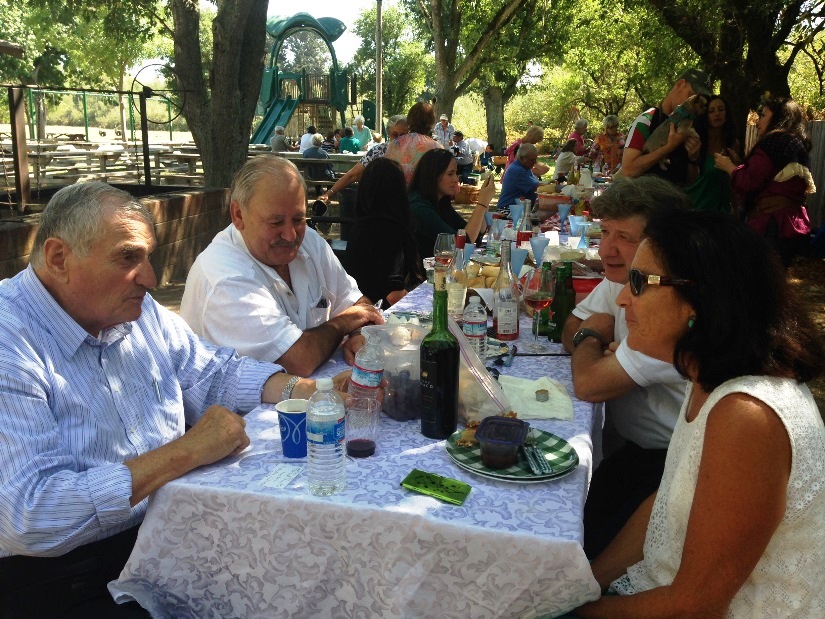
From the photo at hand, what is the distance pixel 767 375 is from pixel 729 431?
0.55 ft

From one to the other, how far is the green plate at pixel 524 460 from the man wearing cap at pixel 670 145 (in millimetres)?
4679

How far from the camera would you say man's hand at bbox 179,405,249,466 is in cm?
173

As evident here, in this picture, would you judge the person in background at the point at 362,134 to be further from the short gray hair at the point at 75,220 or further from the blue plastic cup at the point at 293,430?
the blue plastic cup at the point at 293,430

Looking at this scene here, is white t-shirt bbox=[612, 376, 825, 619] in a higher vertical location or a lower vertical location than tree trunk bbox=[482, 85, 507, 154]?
lower

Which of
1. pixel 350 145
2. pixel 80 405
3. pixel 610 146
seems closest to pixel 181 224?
pixel 80 405

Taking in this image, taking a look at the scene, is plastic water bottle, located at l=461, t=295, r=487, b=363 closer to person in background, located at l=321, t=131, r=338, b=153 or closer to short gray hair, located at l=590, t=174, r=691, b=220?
short gray hair, located at l=590, t=174, r=691, b=220

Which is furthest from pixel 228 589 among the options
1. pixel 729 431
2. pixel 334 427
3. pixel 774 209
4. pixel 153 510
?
pixel 774 209

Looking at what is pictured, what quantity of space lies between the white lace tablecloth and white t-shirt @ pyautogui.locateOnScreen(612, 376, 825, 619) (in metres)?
0.23

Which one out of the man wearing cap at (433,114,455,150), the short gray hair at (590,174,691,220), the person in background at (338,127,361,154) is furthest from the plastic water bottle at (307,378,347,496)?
the person in background at (338,127,361,154)

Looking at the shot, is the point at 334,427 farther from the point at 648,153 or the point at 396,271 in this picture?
the point at 648,153

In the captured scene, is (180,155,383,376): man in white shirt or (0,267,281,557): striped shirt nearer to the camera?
(0,267,281,557): striped shirt

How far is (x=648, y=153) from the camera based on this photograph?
606 centimetres

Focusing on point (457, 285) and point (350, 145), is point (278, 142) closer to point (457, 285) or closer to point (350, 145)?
point (350, 145)

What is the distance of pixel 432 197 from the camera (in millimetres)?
5637
